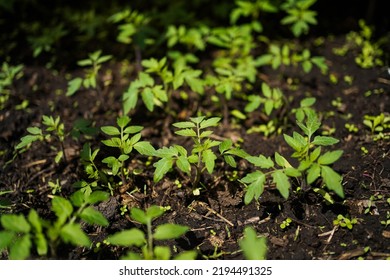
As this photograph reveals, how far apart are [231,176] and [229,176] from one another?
14 mm

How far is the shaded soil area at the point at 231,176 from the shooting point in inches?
87.2

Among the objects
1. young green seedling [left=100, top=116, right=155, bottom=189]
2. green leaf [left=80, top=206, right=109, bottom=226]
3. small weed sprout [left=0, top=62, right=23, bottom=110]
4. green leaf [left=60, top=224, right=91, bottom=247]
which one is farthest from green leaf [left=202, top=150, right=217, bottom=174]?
→ small weed sprout [left=0, top=62, right=23, bottom=110]

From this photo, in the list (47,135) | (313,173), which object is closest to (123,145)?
(47,135)

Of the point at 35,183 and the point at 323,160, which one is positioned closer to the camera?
the point at 323,160

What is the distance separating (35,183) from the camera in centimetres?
266

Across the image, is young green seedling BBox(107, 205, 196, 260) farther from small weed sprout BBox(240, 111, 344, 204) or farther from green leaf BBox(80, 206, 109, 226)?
small weed sprout BBox(240, 111, 344, 204)

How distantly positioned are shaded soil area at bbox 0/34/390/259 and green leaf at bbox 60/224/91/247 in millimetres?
463

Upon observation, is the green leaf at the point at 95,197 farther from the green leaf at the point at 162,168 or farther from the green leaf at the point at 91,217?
the green leaf at the point at 162,168

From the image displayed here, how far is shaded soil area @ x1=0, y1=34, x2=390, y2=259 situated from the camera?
2215mm

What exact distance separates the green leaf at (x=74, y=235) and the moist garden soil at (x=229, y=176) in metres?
0.46

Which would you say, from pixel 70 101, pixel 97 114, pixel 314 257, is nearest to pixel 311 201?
pixel 314 257

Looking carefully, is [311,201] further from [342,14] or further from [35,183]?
[342,14]

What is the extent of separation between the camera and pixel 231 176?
2.63 meters
